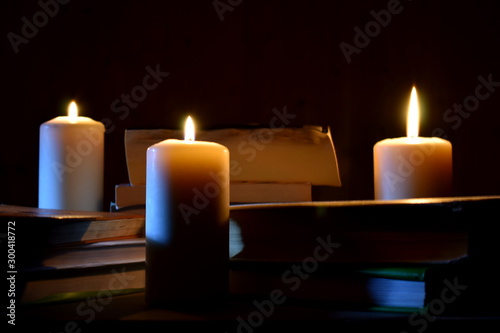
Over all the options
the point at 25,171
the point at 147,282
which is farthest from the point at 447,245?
the point at 25,171

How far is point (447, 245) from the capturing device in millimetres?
501

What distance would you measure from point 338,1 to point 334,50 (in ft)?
0.35

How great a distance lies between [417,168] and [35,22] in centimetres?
91

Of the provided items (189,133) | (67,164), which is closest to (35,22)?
(67,164)

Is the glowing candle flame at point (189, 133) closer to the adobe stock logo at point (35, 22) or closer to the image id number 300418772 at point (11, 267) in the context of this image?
the image id number 300418772 at point (11, 267)

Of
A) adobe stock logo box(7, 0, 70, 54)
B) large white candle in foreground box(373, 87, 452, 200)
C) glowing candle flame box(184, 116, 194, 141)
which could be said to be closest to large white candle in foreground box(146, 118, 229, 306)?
glowing candle flame box(184, 116, 194, 141)

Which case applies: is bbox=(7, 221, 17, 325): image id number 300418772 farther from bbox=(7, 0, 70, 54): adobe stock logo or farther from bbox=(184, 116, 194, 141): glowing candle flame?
bbox=(7, 0, 70, 54): adobe stock logo

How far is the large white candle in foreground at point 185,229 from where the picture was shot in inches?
20.9

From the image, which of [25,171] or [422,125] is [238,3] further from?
[25,171]

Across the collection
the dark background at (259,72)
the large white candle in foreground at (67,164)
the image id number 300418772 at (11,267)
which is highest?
the dark background at (259,72)

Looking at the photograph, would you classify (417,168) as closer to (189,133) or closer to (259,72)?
(189,133)

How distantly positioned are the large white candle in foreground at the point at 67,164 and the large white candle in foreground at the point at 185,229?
0.33 m

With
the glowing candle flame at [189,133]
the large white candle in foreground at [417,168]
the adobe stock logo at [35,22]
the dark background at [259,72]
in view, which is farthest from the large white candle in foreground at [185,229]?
the adobe stock logo at [35,22]

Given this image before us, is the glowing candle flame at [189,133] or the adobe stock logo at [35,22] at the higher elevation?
the adobe stock logo at [35,22]
